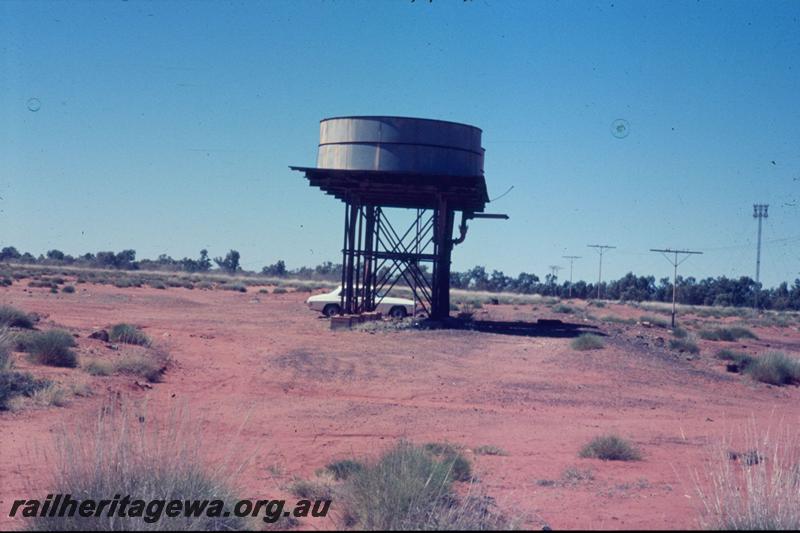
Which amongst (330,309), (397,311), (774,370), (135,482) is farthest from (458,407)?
(330,309)

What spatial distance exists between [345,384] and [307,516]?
9.93 meters

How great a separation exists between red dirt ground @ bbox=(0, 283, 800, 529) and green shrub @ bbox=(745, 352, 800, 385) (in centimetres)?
65

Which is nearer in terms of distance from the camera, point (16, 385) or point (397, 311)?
point (16, 385)

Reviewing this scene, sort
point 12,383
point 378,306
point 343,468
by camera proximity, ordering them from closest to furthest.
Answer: point 343,468
point 12,383
point 378,306

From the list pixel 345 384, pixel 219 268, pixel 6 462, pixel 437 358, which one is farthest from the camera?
pixel 219 268

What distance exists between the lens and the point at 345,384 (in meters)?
17.6

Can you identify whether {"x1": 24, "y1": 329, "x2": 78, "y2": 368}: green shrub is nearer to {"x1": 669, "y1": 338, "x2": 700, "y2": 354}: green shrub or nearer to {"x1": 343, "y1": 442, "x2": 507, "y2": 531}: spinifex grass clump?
{"x1": 343, "y1": 442, "x2": 507, "y2": 531}: spinifex grass clump

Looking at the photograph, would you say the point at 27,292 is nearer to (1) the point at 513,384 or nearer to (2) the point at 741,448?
(1) the point at 513,384

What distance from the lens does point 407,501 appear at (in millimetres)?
6949

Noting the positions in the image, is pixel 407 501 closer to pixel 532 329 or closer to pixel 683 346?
pixel 683 346

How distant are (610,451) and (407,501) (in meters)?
4.97

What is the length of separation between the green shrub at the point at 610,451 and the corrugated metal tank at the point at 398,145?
1895 cm

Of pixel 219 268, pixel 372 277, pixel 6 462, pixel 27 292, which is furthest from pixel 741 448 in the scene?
pixel 219 268
